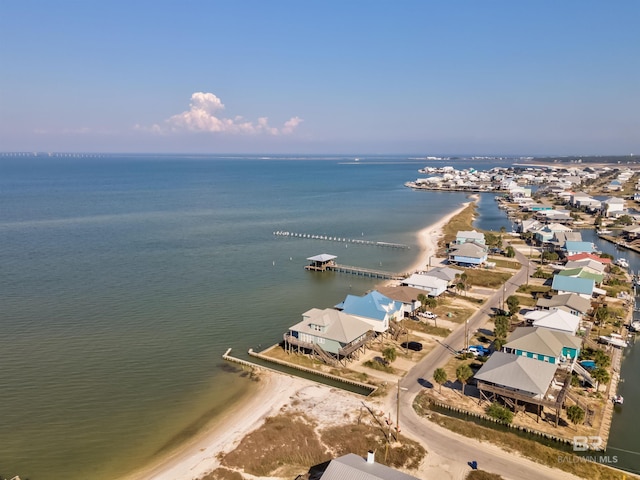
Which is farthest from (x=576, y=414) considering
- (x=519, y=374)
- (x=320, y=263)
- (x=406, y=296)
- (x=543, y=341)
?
(x=320, y=263)

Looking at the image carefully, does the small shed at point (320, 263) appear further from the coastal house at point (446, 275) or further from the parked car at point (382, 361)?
the parked car at point (382, 361)

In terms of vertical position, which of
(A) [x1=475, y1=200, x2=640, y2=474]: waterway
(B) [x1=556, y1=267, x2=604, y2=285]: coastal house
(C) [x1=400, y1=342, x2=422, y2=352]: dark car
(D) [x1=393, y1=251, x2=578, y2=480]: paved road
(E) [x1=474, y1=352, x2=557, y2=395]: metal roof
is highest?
(E) [x1=474, y1=352, x2=557, y2=395]: metal roof

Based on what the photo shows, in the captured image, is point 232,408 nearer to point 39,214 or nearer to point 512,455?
point 512,455

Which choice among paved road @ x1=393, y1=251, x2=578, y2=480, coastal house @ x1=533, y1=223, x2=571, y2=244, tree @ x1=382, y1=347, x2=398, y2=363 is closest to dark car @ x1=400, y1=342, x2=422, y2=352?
paved road @ x1=393, y1=251, x2=578, y2=480

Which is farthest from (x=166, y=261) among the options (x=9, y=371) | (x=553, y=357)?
(x=553, y=357)

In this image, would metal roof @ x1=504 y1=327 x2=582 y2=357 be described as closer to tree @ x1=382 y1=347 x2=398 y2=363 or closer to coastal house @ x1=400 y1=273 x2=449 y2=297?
tree @ x1=382 y1=347 x2=398 y2=363

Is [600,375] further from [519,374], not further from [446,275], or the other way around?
[446,275]
